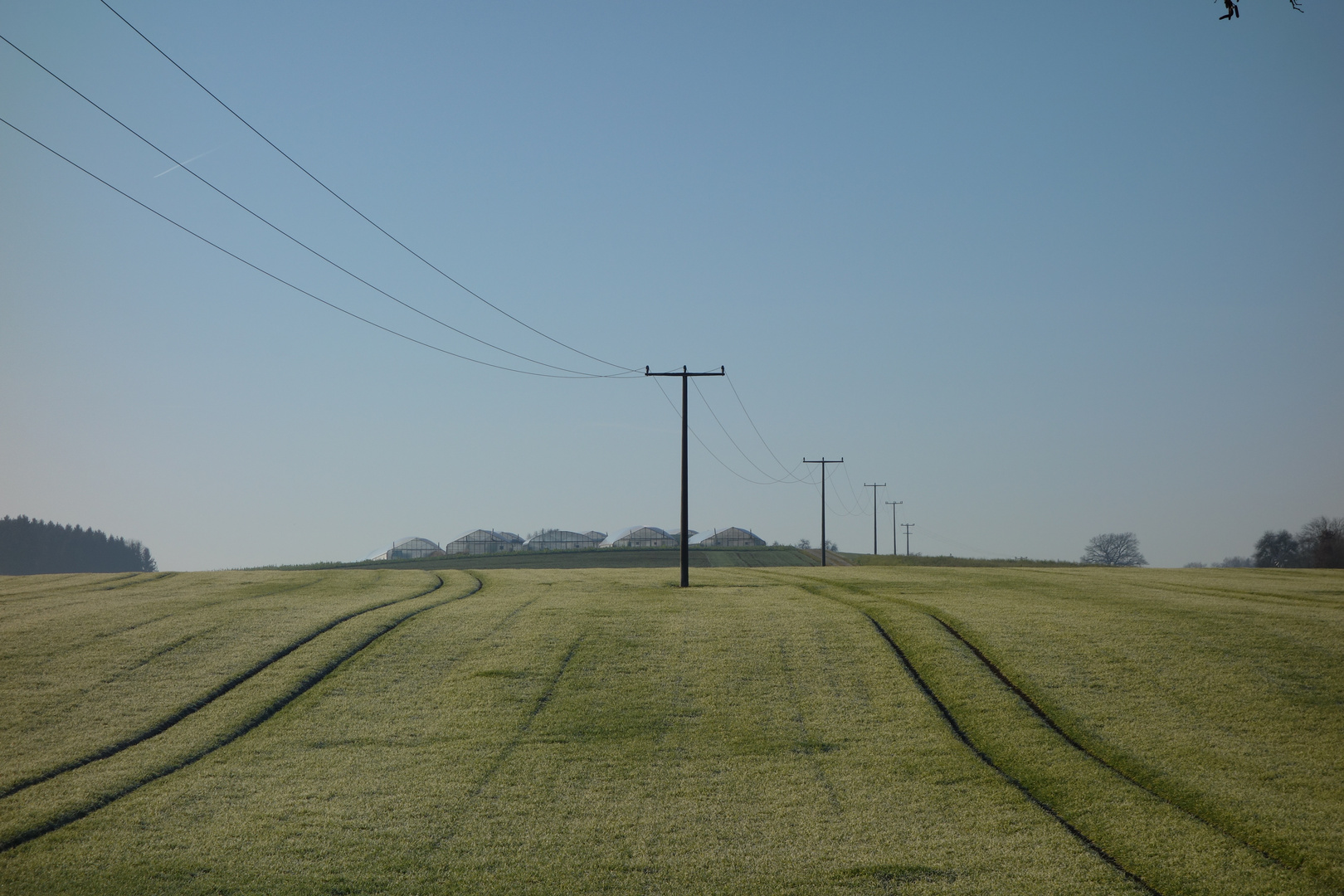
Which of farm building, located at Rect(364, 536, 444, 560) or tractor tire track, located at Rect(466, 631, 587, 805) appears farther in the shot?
farm building, located at Rect(364, 536, 444, 560)

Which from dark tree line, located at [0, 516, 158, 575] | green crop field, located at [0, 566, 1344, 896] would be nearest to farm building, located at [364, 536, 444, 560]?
dark tree line, located at [0, 516, 158, 575]

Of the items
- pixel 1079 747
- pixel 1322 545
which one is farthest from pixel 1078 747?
pixel 1322 545

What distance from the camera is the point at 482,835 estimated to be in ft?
43.6

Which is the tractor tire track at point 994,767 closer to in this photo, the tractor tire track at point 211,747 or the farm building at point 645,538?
the tractor tire track at point 211,747

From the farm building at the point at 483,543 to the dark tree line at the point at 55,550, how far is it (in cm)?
6272

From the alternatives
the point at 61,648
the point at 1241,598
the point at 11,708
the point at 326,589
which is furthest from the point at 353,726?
the point at 1241,598

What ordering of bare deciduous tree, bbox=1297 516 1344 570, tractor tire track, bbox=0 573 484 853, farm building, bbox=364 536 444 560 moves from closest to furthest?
tractor tire track, bbox=0 573 484 853, bare deciduous tree, bbox=1297 516 1344 570, farm building, bbox=364 536 444 560

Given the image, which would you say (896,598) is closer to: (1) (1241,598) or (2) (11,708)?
(1) (1241,598)

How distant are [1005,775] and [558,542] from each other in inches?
5844

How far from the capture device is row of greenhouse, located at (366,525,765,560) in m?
151

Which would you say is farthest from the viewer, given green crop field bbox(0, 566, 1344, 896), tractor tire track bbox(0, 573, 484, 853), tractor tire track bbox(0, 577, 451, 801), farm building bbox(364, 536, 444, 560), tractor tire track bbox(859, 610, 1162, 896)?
farm building bbox(364, 536, 444, 560)

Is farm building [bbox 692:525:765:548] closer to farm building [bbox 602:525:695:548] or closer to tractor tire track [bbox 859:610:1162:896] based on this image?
farm building [bbox 602:525:695:548]

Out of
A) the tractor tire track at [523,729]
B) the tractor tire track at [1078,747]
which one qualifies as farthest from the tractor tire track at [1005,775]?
the tractor tire track at [523,729]

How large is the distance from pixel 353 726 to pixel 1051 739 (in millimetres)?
14195
